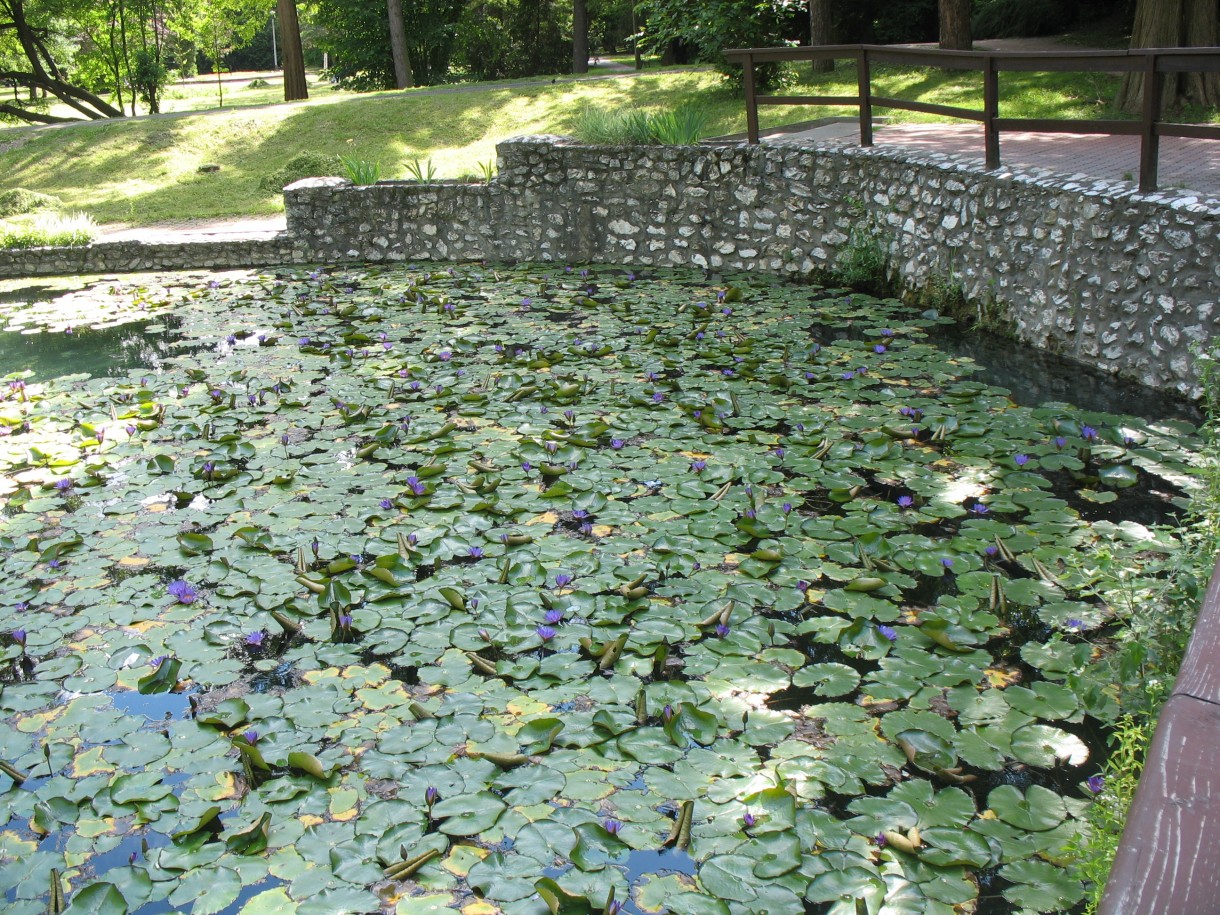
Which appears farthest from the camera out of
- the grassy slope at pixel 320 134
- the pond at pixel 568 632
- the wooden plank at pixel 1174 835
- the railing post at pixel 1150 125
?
the grassy slope at pixel 320 134

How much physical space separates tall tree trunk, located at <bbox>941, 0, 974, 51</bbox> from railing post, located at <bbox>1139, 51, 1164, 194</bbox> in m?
8.57

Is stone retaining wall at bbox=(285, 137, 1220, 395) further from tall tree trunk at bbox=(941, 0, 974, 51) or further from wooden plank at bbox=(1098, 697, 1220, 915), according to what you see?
tall tree trunk at bbox=(941, 0, 974, 51)

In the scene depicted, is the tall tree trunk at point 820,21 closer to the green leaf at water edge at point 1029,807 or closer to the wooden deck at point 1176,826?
the green leaf at water edge at point 1029,807

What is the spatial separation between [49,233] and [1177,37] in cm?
1306

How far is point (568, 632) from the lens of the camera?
3994 mm

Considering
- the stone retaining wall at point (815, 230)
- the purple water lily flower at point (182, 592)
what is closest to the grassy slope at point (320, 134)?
the stone retaining wall at point (815, 230)

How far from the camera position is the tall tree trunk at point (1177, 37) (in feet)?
36.1

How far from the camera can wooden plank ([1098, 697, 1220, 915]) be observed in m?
0.95

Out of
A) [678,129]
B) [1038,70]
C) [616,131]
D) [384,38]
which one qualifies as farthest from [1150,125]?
[384,38]

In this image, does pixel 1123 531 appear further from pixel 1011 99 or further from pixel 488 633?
pixel 1011 99

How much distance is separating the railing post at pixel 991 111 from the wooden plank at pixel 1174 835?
24.1 feet

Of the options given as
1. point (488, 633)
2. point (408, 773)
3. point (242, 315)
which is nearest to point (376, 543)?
point (488, 633)

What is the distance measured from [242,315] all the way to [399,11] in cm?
1550

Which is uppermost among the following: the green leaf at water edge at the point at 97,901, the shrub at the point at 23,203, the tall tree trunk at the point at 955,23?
the tall tree trunk at the point at 955,23
